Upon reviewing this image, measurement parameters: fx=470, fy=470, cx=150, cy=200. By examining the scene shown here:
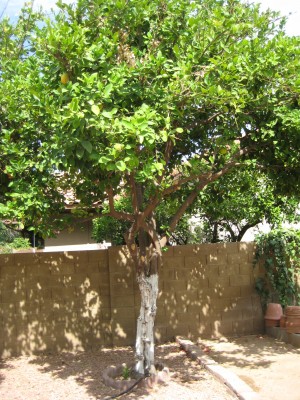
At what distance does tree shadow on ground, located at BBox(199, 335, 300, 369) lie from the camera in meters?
6.93

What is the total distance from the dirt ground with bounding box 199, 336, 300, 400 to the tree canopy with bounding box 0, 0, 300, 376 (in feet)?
5.55

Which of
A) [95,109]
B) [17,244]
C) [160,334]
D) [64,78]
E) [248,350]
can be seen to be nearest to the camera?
[95,109]

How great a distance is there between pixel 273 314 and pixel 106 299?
3.02 m

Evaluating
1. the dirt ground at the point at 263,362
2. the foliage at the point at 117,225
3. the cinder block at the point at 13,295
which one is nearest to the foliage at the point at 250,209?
the foliage at the point at 117,225

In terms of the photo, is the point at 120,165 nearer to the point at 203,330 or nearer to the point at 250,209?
the point at 203,330

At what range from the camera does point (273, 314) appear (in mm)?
8477

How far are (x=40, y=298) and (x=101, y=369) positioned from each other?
1784 mm

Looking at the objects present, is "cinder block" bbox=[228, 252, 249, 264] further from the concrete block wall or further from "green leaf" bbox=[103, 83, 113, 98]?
"green leaf" bbox=[103, 83, 113, 98]

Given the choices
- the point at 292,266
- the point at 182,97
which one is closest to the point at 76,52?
the point at 182,97

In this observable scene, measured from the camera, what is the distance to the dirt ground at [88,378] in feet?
18.4

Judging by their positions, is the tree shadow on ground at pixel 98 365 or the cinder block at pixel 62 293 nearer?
the tree shadow on ground at pixel 98 365

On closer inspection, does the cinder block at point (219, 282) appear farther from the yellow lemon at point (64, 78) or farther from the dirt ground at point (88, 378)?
the yellow lemon at point (64, 78)

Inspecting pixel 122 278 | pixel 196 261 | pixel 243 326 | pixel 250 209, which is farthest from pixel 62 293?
pixel 250 209

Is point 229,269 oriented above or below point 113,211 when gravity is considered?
below
